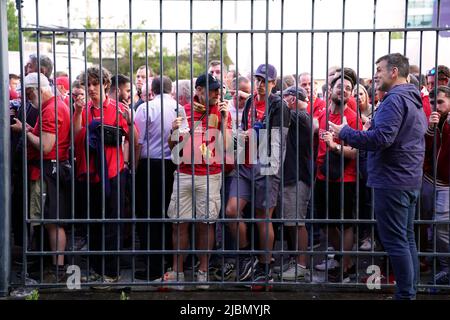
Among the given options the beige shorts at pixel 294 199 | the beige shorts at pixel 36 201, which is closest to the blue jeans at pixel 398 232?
the beige shorts at pixel 294 199

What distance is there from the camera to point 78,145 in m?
6.21

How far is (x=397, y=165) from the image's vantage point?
519 cm

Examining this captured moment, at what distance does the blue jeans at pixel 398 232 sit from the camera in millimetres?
5176

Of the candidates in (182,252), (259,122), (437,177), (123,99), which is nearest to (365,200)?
(437,177)

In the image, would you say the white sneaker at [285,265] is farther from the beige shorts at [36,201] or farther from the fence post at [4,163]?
the fence post at [4,163]

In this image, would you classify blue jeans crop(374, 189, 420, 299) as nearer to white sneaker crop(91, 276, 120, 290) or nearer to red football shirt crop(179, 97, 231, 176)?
red football shirt crop(179, 97, 231, 176)

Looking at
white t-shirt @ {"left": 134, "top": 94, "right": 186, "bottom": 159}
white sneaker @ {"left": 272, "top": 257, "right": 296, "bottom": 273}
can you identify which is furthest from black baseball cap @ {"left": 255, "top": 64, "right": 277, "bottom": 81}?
white sneaker @ {"left": 272, "top": 257, "right": 296, "bottom": 273}

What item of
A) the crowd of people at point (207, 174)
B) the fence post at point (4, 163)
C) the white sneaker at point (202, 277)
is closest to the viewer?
the fence post at point (4, 163)

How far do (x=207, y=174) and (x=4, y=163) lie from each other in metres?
1.69

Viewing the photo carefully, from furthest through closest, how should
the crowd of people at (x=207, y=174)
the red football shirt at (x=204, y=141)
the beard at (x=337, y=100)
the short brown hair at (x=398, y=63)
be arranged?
the beard at (x=337, y=100) → the red football shirt at (x=204, y=141) → the crowd of people at (x=207, y=174) → the short brown hair at (x=398, y=63)

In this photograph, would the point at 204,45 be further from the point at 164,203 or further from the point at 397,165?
the point at 397,165

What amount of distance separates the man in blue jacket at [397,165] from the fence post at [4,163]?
8.98 ft

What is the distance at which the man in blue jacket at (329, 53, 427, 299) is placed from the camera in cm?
513
